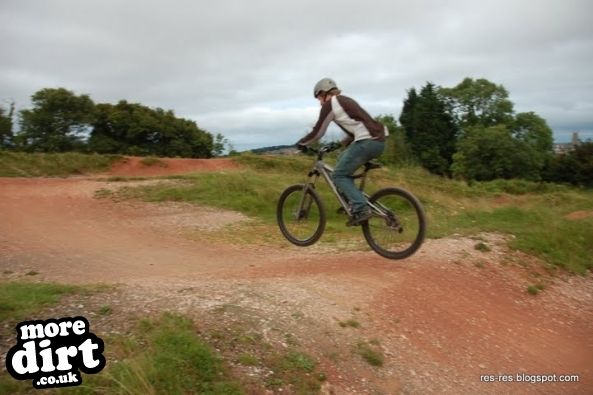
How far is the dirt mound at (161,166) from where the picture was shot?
19.8m

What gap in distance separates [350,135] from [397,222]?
1387 millimetres

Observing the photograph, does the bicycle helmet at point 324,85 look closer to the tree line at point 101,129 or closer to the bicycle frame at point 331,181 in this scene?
the bicycle frame at point 331,181

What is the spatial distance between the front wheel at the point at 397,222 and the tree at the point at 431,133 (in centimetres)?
4636

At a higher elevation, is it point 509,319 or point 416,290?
point 416,290

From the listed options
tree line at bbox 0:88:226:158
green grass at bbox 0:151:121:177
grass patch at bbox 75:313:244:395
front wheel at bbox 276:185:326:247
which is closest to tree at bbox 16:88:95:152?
tree line at bbox 0:88:226:158

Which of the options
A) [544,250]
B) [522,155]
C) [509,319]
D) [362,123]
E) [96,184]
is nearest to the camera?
[362,123]

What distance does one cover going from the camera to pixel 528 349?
6375 mm

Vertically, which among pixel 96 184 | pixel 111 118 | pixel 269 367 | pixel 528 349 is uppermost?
pixel 111 118

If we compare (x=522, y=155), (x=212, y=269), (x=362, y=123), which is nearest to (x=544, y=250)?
(x=362, y=123)

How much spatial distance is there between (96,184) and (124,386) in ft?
40.4

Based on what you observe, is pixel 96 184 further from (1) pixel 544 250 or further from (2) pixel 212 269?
(1) pixel 544 250

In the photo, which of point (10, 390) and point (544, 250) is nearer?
point (10, 390)

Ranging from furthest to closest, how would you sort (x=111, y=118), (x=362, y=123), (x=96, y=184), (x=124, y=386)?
(x=111, y=118), (x=96, y=184), (x=362, y=123), (x=124, y=386)

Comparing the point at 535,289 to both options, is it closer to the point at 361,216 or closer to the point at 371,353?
the point at 361,216
